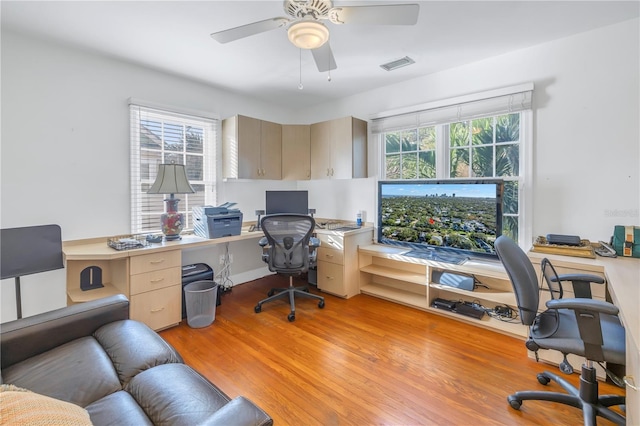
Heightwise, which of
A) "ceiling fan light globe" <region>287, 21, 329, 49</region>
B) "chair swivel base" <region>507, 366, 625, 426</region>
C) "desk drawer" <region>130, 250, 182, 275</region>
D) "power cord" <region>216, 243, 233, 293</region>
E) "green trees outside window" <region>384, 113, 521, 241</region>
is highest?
"ceiling fan light globe" <region>287, 21, 329, 49</region>

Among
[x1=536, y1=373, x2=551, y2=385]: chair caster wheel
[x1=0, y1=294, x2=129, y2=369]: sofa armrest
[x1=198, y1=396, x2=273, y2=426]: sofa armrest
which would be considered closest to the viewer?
[x1=198, y1=396, x2=273, y2=426]: sofa armrest

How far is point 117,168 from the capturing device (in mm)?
2869

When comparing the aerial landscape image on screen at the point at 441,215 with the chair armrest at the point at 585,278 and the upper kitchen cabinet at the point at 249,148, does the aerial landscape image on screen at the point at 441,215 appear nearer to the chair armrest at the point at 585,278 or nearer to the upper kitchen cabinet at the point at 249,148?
the chair armrest at the point at 585,278

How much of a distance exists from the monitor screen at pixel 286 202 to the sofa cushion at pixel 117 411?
2630 millimetres

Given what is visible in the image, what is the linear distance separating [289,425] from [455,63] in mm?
3367

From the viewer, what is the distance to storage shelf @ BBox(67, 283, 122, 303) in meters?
2.40

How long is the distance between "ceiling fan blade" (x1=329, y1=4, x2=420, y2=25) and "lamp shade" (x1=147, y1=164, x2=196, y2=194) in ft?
6.64

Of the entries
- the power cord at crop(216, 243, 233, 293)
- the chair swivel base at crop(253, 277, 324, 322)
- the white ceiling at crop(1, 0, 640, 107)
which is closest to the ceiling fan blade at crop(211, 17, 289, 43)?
the white ceiling at crop(1, 0, 640, 107)

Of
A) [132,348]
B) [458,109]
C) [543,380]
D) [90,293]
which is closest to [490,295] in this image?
[543,380]

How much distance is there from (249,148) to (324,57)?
174cm

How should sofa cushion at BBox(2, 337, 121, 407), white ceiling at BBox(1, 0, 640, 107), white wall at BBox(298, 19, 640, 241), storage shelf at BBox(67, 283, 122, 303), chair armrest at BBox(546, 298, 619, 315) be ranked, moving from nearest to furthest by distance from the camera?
sofa cushion at BBox(2, 337, 121, 407) < chair armrest at BBox(546, 298, 619, 315) < white ceiling at BBox(1, 0, 640, 107) < white wall at BBox(298, 19, 640, 241) < storage shelf at BBox(67, 283, 122, 303)

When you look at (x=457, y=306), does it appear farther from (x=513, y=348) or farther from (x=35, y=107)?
(x=35, y=107)

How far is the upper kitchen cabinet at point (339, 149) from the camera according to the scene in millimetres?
3545

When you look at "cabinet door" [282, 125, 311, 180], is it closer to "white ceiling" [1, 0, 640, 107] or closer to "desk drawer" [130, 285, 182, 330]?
"white ceiling" [1, 0, 640, 107]
